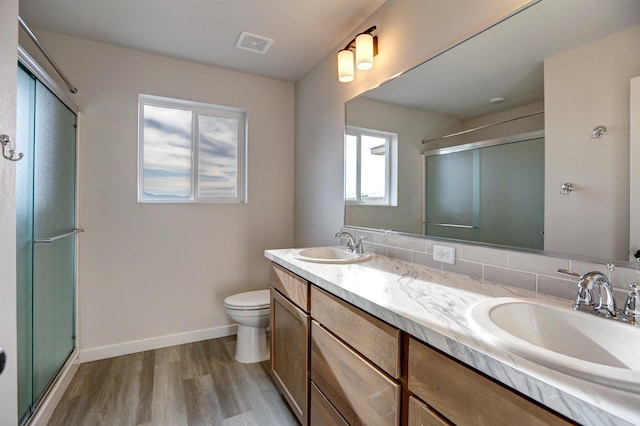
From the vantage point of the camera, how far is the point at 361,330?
42.8 inches

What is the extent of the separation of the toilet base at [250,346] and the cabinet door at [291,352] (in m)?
0.45

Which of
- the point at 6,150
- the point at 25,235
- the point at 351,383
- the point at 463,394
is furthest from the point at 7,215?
the point at 463,394

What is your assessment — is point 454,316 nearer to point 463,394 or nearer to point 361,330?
point 463,394

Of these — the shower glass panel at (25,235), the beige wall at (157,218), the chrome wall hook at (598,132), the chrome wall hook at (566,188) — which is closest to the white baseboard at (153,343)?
the beige wall at (157,218)

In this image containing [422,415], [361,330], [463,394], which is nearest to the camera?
[463,394]

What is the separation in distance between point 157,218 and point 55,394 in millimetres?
1283

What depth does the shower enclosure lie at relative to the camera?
1.47m

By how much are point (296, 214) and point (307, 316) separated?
5.40 ft

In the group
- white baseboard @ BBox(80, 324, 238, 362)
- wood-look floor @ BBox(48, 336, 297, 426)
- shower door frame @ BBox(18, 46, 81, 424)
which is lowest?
wood-look floor @ BBox(48, 336, 297, 426)

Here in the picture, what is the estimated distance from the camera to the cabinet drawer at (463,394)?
60cm

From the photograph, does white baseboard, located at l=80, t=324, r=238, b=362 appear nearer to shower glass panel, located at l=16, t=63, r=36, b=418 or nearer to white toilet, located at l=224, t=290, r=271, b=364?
white toilet, located at l=224, t=290, r=271, b=364

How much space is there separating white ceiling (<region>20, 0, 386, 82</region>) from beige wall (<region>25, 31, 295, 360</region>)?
0.58 ft

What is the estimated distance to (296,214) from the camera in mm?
3043

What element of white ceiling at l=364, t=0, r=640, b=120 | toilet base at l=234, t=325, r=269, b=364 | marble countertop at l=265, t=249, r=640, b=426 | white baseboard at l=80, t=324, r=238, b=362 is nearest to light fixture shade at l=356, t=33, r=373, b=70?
white ceiling at l=364, t=0, r=640, b=120
